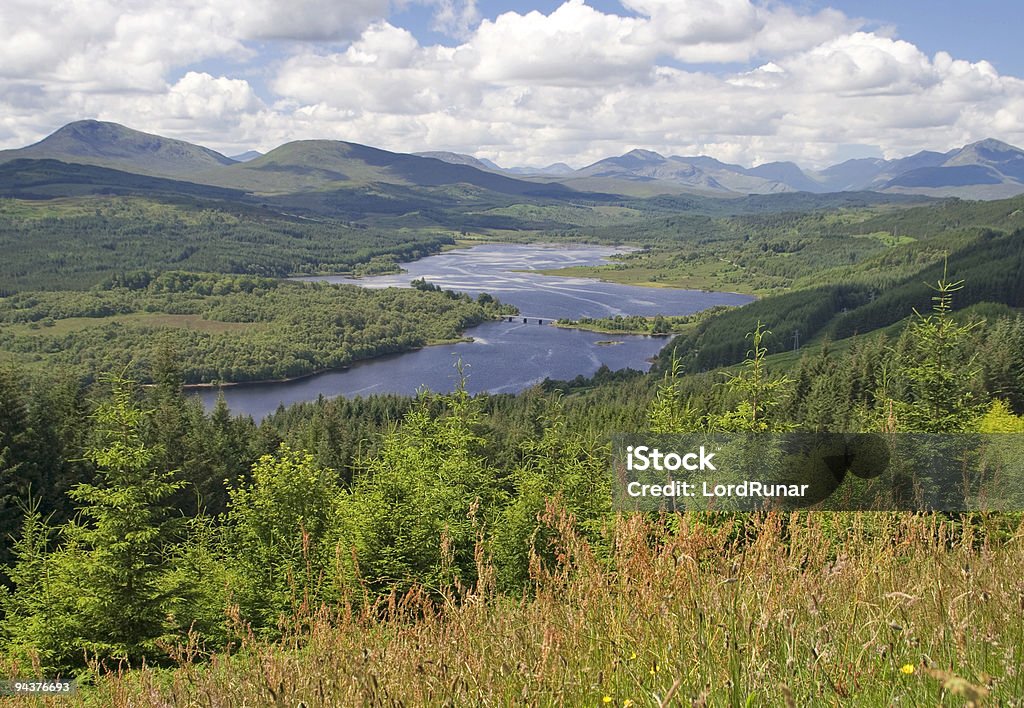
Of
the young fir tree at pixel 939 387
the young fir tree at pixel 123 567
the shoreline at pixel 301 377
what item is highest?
the young fir tree at pixel 939 387

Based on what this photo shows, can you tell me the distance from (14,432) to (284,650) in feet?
102

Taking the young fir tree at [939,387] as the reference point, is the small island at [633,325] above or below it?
below

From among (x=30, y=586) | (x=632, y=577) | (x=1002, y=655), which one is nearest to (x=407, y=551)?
(x=30, y=586)

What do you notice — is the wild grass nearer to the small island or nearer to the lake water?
the lake water

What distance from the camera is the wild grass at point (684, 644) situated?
2.80m

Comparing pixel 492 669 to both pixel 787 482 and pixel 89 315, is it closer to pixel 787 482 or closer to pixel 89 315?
pixel 787 482

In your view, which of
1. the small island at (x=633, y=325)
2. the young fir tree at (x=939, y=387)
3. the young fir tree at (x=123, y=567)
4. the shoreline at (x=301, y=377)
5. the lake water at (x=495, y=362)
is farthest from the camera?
the small island at (x=633, y=325)

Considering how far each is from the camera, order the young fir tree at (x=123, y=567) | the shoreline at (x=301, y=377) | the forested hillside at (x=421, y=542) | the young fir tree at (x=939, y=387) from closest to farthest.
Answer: the forested hillside at (x=421, y=542) < the young fir tree at (x=123, y=567) < the young fir tree at (x=939, y=387) < the shoreline at (x=301, y=377)
